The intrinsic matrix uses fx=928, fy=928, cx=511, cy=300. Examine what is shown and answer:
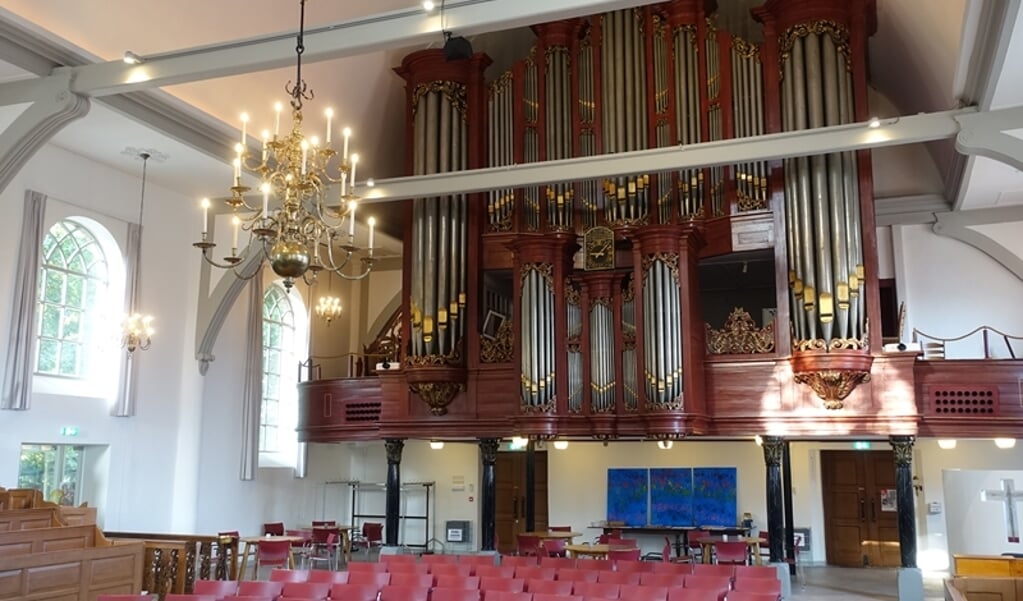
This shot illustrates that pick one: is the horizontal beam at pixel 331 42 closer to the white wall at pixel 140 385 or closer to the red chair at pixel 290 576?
the white wall at pixel 140 385

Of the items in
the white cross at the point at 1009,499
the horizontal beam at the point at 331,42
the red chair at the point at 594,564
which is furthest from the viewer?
the white cross at the point at 1009,499

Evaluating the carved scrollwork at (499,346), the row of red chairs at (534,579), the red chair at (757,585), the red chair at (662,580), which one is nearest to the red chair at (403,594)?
the row of red chairs at (534,579)

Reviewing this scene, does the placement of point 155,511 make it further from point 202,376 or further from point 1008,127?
point 1008,127

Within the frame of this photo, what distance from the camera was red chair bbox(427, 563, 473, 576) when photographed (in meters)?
9.73

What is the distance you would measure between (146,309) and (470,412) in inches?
198

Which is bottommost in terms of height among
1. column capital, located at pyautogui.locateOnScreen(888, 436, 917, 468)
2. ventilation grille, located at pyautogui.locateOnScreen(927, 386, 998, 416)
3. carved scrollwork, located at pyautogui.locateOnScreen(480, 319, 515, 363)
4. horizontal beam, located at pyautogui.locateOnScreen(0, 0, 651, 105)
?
column capital, located at pyautogui.locateOnScreen(888, 436, 917, 468)

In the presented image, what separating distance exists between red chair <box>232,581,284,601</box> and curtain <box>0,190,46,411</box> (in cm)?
513

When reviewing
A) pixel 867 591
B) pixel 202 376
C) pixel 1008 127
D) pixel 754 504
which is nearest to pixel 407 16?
pixel 1008 127

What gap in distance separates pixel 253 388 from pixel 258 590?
816cm

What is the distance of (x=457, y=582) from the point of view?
9.04 m

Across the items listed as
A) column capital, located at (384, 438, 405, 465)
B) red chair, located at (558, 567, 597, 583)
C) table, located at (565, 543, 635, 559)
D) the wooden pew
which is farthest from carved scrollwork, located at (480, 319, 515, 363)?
the wooden pew

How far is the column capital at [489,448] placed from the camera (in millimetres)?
13848

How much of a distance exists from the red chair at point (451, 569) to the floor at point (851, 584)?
16.1ft

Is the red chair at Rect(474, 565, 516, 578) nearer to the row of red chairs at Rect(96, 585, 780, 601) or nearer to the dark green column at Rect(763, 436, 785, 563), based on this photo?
the row of red chairs at Rect(96, 585, 780, 601)
